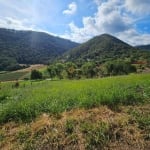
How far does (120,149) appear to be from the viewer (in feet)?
16.5

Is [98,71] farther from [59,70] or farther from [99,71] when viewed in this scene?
[59,70]

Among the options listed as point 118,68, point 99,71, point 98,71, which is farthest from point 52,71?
point 118,68

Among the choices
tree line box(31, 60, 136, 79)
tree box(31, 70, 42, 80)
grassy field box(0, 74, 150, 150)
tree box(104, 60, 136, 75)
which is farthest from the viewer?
tree box(31, 70, 42, 80)

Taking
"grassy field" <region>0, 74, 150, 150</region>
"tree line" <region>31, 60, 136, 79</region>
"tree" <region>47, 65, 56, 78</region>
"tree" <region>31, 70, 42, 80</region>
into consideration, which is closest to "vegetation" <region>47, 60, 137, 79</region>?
"tree line" <region>31, 60, 136, 79</region>

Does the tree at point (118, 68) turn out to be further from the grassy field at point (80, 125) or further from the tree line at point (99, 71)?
the grassy field at point (80, 125)

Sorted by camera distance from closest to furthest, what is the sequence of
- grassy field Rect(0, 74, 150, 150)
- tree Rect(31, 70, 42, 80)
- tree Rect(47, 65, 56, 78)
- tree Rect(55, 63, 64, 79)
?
grassy field Rect(0, 74, 150, 150), tree Rect(55, 63, 64, 79), tree Rect(31, 70, 42, 80), tree Rect(47, 65, 56, 78)

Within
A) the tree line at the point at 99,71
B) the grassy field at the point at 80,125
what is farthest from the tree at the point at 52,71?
the grassy field at the point at 80,125

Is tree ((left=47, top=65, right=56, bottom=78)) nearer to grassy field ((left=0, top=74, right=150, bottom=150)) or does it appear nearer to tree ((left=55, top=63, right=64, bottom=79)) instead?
tree ((left=55, top=63, right=64, bottom=79))

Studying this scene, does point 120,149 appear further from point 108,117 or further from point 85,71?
point 85,71

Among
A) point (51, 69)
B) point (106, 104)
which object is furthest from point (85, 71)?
point (106, 104)

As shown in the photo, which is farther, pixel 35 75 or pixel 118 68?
pixel 35 75

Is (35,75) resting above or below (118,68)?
below

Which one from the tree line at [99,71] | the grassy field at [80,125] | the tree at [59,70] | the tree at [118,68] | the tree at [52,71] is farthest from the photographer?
the tree at [52,71]

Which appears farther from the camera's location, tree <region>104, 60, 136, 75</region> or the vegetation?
the vegetation
